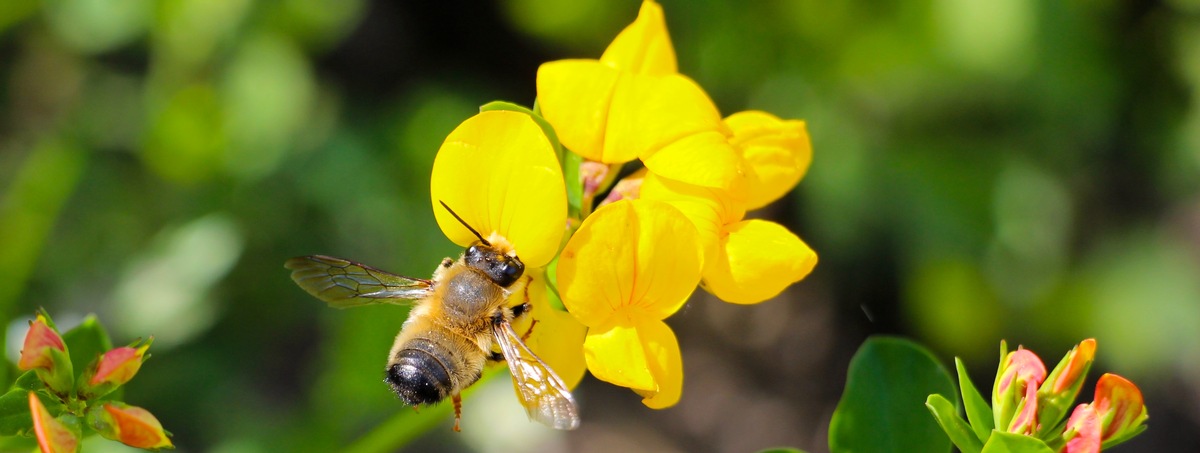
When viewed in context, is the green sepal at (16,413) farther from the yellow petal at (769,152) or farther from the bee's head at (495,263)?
the yellow petal at (769,152)

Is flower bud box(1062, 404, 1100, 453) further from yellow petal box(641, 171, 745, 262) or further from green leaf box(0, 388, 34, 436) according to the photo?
green leaf box(0, 388, 34, 436)

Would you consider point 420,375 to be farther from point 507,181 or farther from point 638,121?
point 638,121

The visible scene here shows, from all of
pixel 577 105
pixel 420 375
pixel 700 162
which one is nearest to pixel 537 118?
pixel 577 105

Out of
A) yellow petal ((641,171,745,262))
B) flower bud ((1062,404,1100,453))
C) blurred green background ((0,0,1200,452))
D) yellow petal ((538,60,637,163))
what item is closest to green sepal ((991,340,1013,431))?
flower bud ((1062,404,1100,453))

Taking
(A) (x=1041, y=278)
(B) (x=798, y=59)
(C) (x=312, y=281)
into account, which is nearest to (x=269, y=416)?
(C) (x=312, y=281)

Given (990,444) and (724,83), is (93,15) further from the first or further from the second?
(990,444)

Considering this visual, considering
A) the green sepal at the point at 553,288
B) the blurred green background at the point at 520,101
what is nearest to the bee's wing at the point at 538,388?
the green sepal at the point at 553,288
